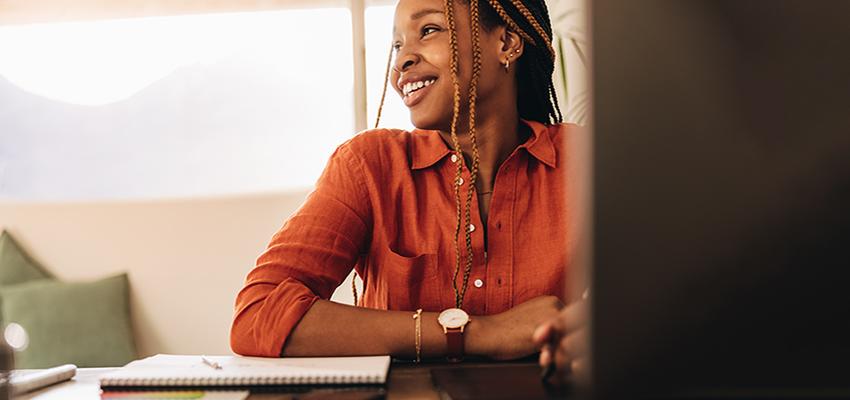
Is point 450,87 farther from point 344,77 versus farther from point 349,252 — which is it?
point 344,77

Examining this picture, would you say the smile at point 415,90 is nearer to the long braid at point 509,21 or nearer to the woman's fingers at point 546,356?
the long braid at point 509,21

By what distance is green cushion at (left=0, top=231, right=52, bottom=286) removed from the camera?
7.63 feet

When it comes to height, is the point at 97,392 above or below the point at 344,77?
below

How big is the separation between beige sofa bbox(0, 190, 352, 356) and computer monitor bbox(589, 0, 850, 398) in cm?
205

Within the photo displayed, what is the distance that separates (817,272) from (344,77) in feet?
8.58

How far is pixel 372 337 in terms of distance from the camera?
1.04 metres

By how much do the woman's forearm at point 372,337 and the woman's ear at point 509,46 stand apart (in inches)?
27.4

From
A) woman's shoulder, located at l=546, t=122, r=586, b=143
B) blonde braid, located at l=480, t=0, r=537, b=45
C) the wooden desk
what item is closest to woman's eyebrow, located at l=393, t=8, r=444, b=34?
blonde braid, located at l=480, t=0, r=537, b=45

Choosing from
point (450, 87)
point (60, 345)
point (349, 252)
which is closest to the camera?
point (349, 252)

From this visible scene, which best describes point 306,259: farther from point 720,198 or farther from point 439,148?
point 720,198

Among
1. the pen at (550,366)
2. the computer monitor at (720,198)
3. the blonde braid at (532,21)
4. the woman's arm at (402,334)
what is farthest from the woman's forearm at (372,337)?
the blonde braid at (532,21)

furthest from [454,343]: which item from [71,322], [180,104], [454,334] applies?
[180,104]

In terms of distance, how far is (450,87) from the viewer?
1.44m

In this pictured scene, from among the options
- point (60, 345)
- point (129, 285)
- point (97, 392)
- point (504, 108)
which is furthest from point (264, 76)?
point (97, 392)
